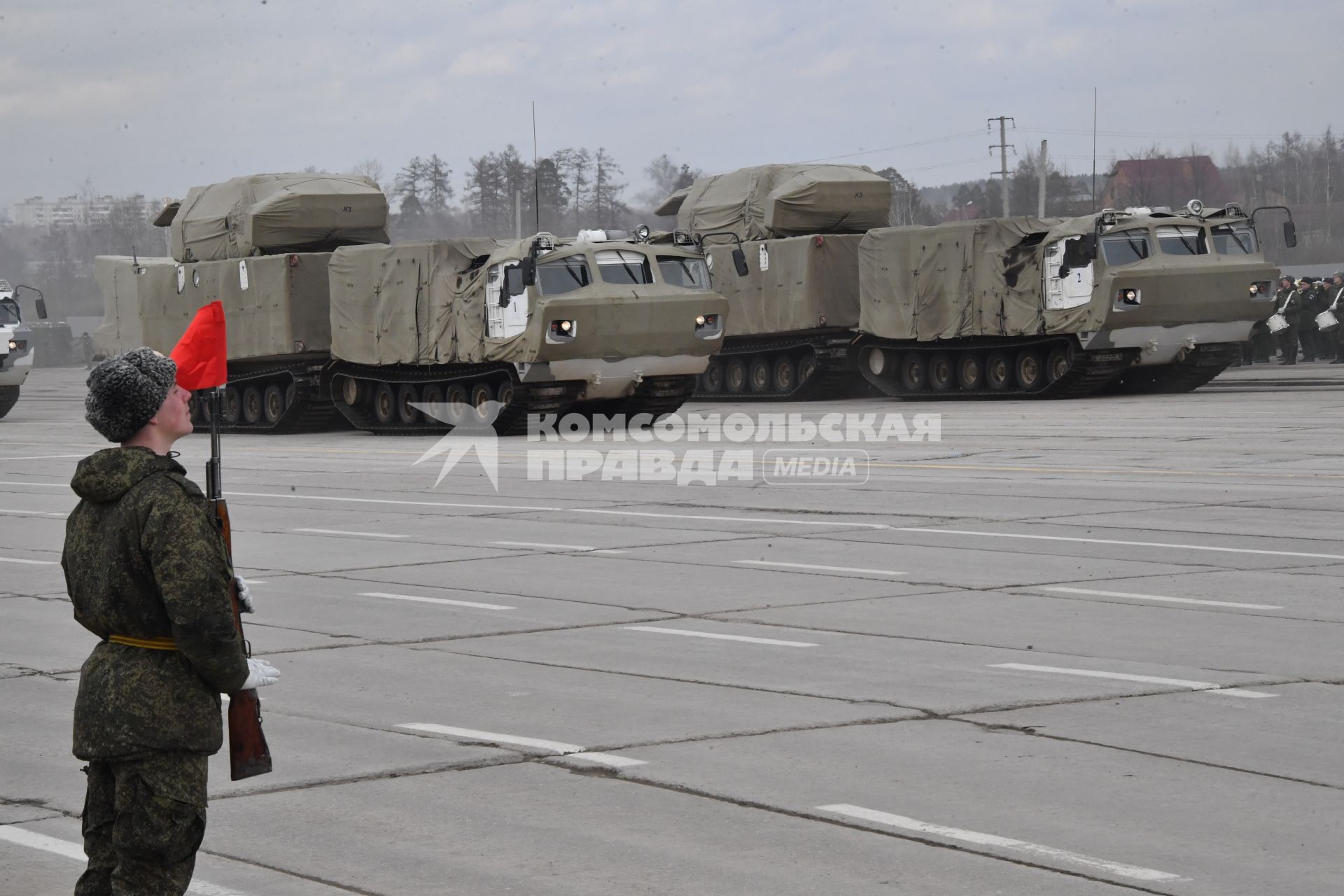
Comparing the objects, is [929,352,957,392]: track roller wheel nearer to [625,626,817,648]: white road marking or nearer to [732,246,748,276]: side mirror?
[732,246,748,276]: side mirror

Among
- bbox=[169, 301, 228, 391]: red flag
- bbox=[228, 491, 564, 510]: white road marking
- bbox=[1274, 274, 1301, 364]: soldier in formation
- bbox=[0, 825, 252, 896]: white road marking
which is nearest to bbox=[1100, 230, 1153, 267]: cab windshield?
bbox=[1274, 274, 1301, 364]: soldier in formation

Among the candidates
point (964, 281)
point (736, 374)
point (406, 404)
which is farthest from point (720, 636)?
point (736, 374)

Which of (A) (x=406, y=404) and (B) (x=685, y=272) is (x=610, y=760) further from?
(A) (x=406, y=404)

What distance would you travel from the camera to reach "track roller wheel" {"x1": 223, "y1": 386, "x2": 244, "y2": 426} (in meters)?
34.6

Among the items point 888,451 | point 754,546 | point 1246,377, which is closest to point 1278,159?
point 1246,377

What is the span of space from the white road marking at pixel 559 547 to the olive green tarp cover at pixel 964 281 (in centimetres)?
1777

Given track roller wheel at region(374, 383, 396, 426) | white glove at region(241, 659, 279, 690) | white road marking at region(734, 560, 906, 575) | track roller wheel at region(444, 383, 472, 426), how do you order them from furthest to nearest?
1. track roller wheel at region(374, 383, 396, 426)
2. track roller wheel at region(444, 383, 472, 426)
3. white road marking at region(734, 560, 906, 575)
4. white glove at region(241, 659, 279, 690)

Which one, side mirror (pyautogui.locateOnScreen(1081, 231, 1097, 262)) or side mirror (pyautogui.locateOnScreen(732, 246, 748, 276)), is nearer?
side mirror (pyautogui.locateOnScreen(1081, 231, 1097, 262))

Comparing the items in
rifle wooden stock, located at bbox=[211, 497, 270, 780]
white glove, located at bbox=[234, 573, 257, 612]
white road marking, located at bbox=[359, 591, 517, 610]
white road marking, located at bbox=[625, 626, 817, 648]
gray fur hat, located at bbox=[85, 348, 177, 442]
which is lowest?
white road marking, located at bbox=[359, 591, 517, 610]

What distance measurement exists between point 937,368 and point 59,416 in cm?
1956

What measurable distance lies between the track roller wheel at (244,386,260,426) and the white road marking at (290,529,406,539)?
18.2m

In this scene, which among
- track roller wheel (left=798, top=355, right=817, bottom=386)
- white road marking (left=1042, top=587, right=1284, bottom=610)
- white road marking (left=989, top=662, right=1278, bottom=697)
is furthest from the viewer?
track roller wheel (left=798, top=355, right=817, bottom=386)

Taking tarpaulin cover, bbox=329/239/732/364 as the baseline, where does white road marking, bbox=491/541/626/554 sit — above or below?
below

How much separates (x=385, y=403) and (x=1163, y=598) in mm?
22553
